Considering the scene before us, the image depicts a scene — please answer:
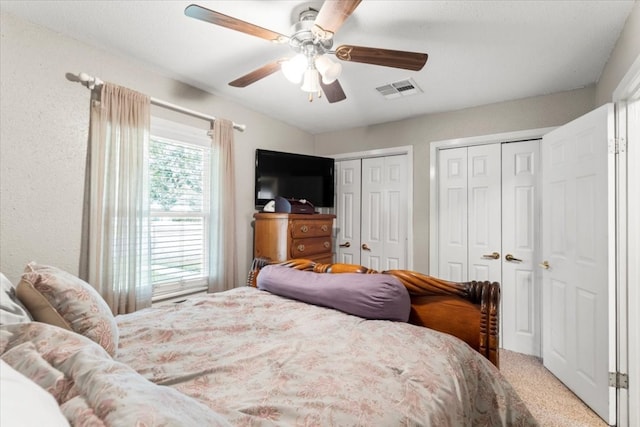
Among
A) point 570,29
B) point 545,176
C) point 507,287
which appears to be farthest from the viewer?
point 507,287

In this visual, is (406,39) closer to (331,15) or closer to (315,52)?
(315,52)

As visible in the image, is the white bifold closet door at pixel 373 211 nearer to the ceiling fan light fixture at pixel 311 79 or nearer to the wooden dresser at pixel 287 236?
the wooden dresser at pixel 287 236

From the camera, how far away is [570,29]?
6.19 feet

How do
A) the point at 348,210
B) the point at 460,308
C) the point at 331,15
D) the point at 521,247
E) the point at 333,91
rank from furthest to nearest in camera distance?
the point at 348,210 < the point at 521,247 < the point at 333,91 < the point at 460,308 < the point at 331,15

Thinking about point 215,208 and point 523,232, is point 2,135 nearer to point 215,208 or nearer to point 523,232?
point 215,208

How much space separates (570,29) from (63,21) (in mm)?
3132

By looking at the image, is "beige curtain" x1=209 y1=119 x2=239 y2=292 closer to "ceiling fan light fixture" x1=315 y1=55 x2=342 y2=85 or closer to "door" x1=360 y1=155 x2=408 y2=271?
"ceiling fan light fixture" x1=315 y1=55 x2=342 y2=85

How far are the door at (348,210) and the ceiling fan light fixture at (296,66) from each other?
2327 millimetres

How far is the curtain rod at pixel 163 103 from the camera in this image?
2.08m

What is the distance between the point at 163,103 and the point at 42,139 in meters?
0.87

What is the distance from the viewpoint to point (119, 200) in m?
2.25

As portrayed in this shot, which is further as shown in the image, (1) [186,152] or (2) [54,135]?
(1) [186,152]

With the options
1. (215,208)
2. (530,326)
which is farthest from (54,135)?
(530,326)

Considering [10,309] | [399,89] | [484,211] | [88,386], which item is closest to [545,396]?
[484,211]
